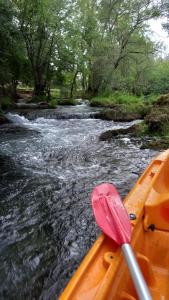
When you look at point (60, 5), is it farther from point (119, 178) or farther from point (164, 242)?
point (164, 242)

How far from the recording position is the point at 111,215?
2078mm

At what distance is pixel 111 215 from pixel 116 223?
0.16 metres

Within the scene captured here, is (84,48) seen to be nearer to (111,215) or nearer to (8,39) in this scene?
(8,39)

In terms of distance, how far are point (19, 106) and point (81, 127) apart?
594 centimetres

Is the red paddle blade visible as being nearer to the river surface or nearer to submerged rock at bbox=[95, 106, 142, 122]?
the river surface

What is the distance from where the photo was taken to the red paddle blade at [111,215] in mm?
1827

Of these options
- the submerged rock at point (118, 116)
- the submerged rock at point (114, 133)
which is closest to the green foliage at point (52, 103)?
the submerged rock at point (118, 116)

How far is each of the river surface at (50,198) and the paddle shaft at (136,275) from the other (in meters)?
1.27

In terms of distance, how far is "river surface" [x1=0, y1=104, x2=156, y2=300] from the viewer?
2.89 metres

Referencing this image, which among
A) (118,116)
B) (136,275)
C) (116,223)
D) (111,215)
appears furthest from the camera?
(118,116)

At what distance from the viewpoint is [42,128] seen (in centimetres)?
1070

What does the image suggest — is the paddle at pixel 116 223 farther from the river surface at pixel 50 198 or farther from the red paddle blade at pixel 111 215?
the river surface at pixel 50 198

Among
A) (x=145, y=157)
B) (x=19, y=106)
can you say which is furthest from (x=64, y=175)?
(x=19, y=106)

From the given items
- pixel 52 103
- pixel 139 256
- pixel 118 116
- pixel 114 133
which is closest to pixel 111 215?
pixel 139 256
